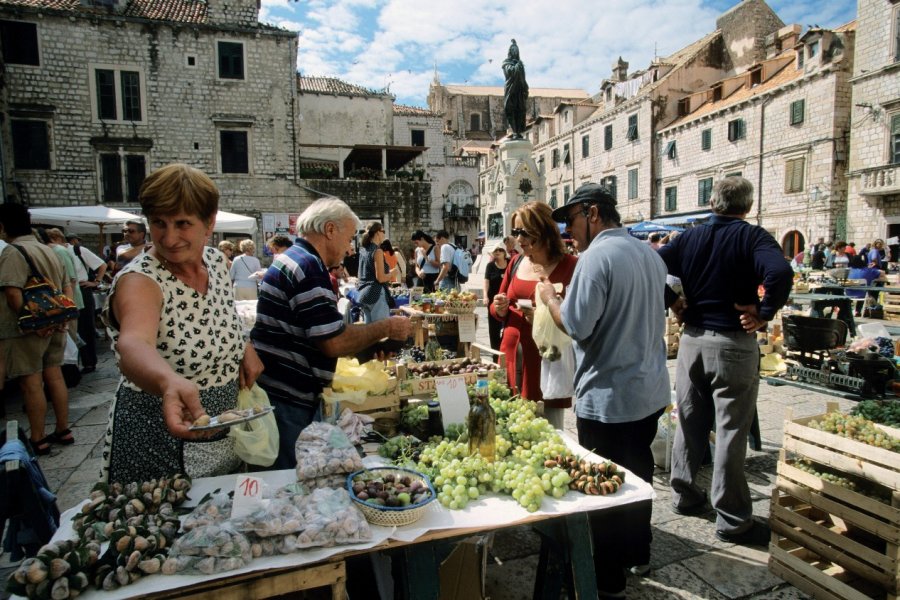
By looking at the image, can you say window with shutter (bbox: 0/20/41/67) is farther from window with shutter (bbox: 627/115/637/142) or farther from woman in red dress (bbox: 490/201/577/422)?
window with shutter (bbox: 627/115/637/142)

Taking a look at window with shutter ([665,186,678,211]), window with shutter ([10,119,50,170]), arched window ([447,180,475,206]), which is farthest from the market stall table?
arched window ([447,180,475,206])

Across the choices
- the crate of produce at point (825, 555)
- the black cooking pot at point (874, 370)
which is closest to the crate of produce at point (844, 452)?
the crate of produce at point (825, 555)

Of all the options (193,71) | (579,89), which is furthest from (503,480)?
(579,89)

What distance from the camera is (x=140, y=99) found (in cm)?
1916

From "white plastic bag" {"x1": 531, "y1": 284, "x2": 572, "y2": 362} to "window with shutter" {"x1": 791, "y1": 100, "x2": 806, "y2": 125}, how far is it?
2377 centimetres

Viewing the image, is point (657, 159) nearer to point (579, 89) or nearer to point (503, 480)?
point (503, 480)

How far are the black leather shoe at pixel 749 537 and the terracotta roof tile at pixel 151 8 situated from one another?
→ 905 inches

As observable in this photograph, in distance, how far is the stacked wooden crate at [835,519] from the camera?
7.35 ft

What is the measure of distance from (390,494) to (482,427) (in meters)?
0.58

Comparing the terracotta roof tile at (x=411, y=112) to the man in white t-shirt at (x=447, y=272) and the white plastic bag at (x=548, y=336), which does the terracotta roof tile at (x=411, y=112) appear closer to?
the man in white t-shirt at (x=447, y=272)

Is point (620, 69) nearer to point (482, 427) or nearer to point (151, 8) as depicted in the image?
point (151, 8)

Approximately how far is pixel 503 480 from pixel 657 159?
3008 centimetres

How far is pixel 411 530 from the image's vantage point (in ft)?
5.54

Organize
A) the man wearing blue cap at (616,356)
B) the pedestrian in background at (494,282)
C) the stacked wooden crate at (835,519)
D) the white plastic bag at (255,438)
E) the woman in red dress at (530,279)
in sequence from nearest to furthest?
the white plastic bag at (255,438) < the stacked wooden crate at (835,519) < the man wearing blue cap at (616,356) < the woman in red dress at (530,279) < the pedestrian in background at (494,282)
